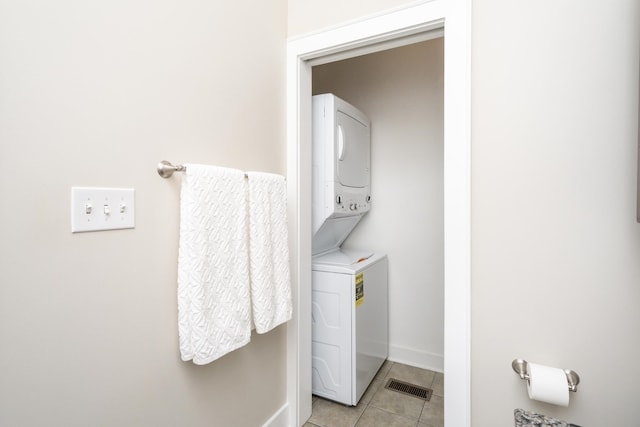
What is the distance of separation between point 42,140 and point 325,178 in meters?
1.44

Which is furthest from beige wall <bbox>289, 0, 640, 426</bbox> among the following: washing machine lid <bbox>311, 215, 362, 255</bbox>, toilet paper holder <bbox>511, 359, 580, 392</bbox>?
washing machine lid <bbox>311, 215, 362, 255</bbox>

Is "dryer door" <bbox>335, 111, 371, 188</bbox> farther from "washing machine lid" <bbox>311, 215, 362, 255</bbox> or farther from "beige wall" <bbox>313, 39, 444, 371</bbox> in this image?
"washing machine lid" <bbox>311, 215, 362, 255</bbox>

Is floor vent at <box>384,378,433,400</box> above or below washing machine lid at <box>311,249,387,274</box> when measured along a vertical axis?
below

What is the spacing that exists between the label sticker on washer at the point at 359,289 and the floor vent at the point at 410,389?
28.8 inches

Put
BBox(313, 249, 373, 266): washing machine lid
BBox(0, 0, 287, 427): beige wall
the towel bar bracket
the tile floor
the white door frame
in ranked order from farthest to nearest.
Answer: BBox(313, 249, 373, 266): washing machine lid, the tile floor, the white door frame, the towel bar bracket, BBox(0, 0, 287, 427): beige wall

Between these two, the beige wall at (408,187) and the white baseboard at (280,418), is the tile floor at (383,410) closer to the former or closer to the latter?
the white baseboard at (280,418)

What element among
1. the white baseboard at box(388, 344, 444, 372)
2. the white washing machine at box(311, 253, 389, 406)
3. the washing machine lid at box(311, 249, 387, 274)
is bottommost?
the white baseboard at box(388, 344, 444, 372)

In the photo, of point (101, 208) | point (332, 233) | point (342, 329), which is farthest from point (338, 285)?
point (101, 208)

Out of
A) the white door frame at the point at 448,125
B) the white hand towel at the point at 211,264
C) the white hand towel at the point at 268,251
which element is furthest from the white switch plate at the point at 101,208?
the white door frame at the point at 448,125

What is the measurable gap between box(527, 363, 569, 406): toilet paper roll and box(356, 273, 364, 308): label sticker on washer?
1024 millimetres

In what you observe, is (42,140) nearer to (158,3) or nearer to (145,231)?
(145,231)

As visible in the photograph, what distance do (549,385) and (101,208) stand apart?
1573 mm

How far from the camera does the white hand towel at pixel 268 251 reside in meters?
1.31

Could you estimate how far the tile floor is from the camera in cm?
187
